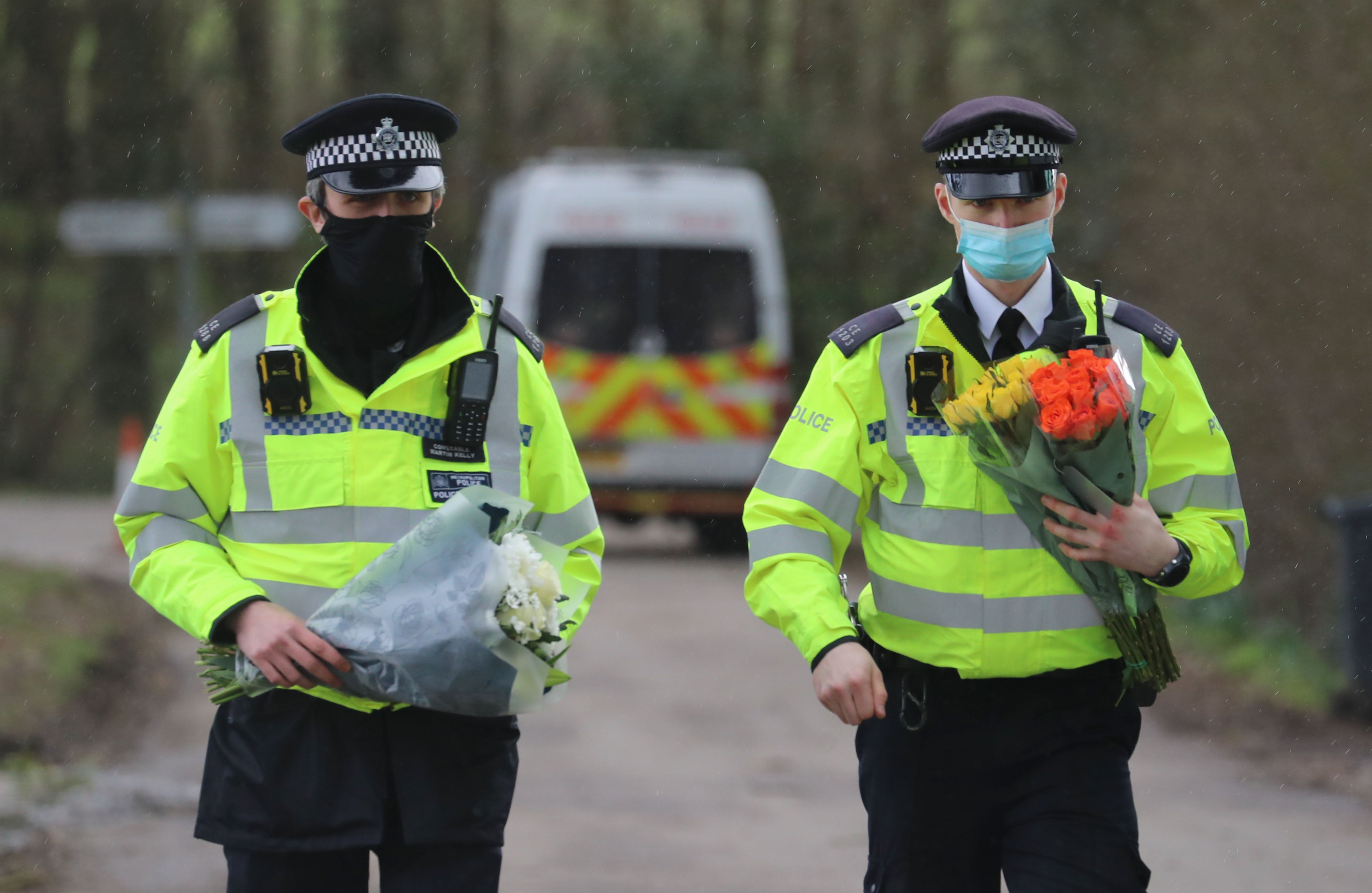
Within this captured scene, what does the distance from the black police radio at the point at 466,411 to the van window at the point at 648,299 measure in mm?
11034

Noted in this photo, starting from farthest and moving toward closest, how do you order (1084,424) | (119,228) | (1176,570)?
(119,228), (1176,570), (1084,424)

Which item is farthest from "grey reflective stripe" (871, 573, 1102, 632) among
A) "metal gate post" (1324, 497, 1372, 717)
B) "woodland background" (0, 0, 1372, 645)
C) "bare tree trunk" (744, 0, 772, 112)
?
"bare tree trunk" (744, 0, 772, 112)

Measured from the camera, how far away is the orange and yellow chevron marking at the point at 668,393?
1463cm

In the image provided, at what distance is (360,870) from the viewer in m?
3.54

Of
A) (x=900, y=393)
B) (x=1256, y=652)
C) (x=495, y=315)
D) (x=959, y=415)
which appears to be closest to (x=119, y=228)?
(x=1256, y=652)

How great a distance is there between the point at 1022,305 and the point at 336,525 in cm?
136

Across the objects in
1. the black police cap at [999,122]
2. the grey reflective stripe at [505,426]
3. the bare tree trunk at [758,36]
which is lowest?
the grey reflective stripe at [505,426]

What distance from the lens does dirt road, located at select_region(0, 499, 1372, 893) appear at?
635cm

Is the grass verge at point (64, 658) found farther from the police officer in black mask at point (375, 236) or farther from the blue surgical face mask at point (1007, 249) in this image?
the blue surgical face mask at point (1007, 249)

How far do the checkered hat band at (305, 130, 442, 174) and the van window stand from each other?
11.0 metres

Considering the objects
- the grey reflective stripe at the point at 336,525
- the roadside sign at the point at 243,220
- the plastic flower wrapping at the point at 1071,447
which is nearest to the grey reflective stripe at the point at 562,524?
the grey reflective stripe at the point at 336,525

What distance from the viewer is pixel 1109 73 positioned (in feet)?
52.0

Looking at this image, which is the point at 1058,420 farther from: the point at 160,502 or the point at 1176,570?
the point at 160,502

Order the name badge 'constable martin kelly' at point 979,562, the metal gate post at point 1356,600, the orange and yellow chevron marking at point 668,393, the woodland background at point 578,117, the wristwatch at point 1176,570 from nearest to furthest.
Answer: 1. the wristwatch at point 1176,570
2. the name badge 'constable martin kelly' at point 979,562
3. the metal gate post at point 1356,600
4. the woodland background at point 578,117
5. the orange and yellow chevron marking at point 668,393
